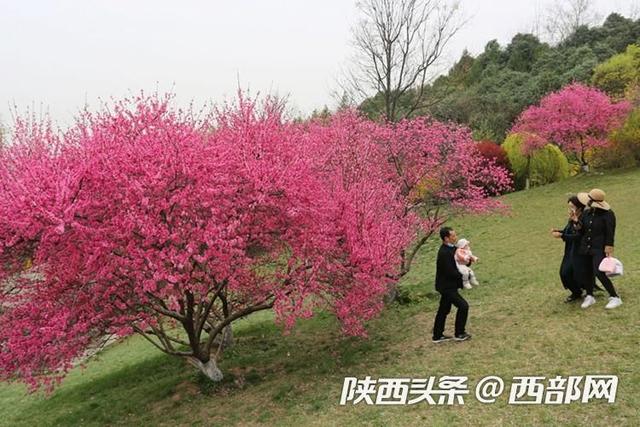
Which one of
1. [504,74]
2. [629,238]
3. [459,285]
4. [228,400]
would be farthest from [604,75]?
[228,400]

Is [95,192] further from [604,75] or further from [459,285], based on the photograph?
[604,75]

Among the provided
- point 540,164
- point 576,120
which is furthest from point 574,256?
point 540,164

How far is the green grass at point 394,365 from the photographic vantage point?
636 centimetres

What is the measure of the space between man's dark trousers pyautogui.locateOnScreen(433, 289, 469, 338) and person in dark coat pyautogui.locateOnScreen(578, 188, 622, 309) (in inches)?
86.7

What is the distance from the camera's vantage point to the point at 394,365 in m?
8.35

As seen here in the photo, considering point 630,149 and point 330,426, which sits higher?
point 630,149

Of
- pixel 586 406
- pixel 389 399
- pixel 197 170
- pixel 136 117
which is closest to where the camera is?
pixel 586 406

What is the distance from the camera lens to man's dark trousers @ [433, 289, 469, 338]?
8023mm

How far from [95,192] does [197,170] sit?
4.99 feet

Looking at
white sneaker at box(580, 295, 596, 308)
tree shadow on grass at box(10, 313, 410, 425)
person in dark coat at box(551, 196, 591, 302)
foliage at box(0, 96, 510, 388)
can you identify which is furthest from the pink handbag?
tree shadow on grass at box(10, 313, 410, 425)

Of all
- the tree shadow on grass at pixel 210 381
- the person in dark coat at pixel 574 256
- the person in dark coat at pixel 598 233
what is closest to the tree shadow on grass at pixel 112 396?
the tree shadow on grass at pixel 210 381

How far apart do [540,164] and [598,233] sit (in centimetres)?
2506

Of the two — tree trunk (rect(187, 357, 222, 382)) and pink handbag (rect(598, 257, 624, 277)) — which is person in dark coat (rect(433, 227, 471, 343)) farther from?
tree trunk (rect(187, 357, 222, 382))

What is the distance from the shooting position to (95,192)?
23.8ft
